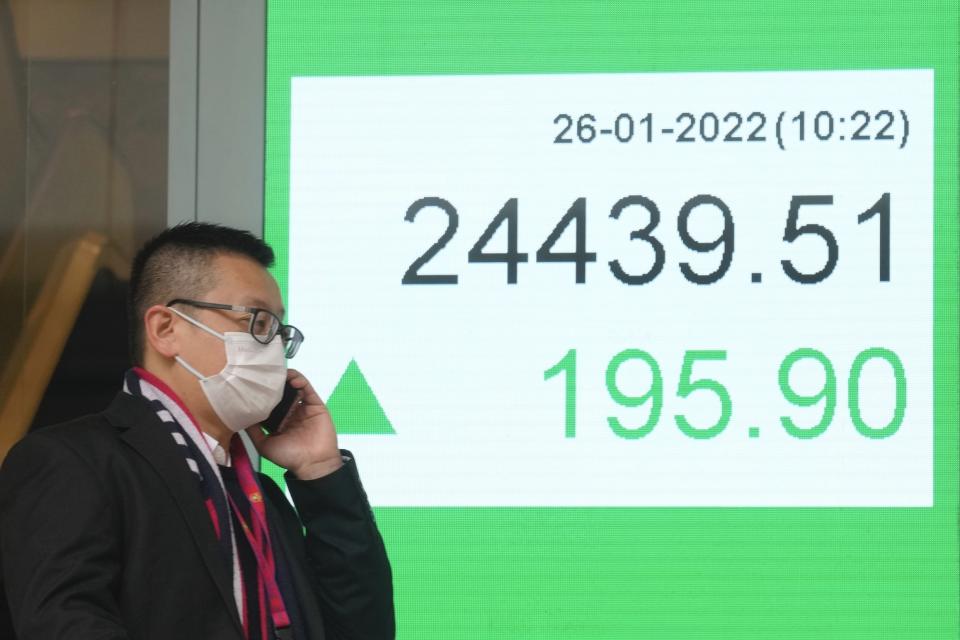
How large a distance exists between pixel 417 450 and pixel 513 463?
25 centimetres

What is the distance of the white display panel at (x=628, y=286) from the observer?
3.57m

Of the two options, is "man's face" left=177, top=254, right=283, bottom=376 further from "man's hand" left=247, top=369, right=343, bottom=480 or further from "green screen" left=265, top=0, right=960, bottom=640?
"green screen" left=265, top=0, right=960, bottom=640

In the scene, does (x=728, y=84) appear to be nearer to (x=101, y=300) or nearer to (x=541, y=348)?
(x=541, y=348)

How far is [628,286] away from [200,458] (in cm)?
161

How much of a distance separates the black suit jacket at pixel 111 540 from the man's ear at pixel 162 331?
0.13m

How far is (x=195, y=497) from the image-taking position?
86.0 inches

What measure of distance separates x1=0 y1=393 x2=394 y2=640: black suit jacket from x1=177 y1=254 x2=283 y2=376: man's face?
153mm

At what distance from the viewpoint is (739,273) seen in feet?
11.9

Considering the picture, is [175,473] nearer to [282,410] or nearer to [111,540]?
[111,540]

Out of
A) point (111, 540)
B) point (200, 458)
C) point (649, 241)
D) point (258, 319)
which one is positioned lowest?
point (111, 540)

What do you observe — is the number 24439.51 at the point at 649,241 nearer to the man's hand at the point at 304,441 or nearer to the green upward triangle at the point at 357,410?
the green upward triangle at the point at 357,410

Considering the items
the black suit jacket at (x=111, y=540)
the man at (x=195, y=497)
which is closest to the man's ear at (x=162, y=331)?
the man at (x=195, y=497)

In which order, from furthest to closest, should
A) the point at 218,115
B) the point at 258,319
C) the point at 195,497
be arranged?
the point at 218,115, the point at 258,319, the point at 195,497

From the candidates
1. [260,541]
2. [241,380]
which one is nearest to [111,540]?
[260,541]
